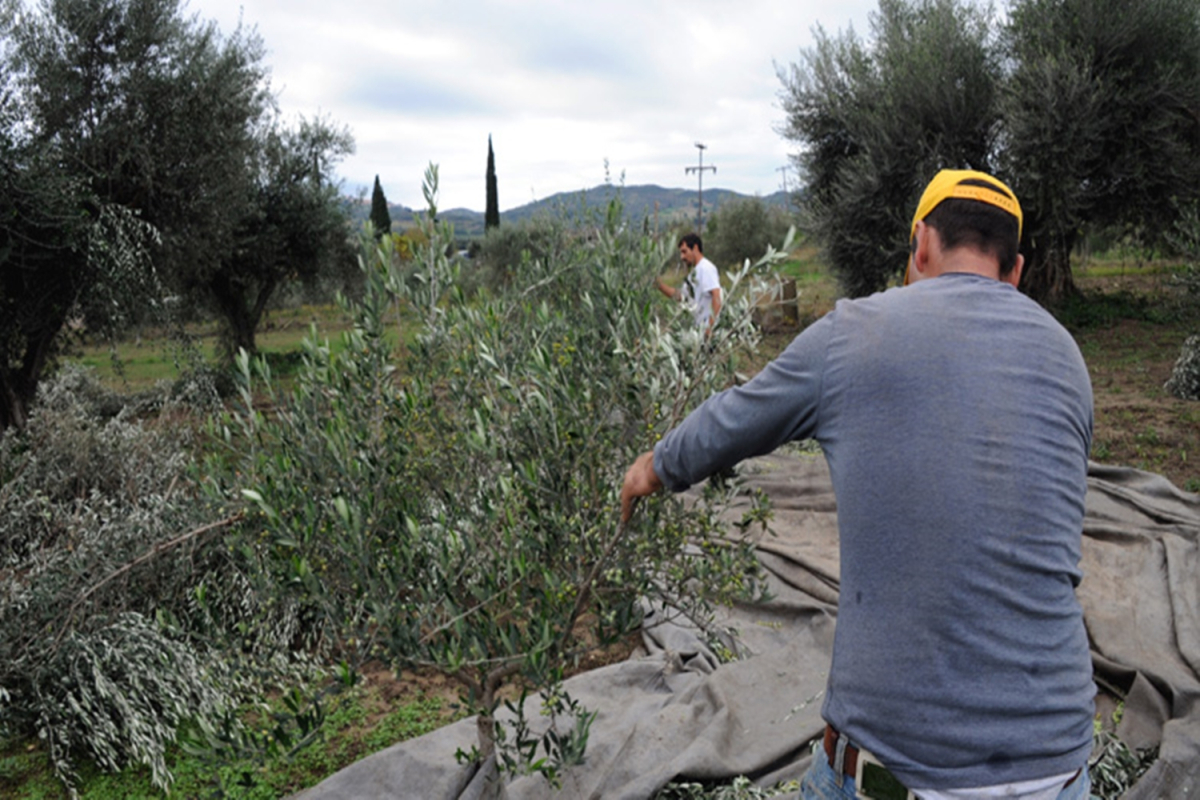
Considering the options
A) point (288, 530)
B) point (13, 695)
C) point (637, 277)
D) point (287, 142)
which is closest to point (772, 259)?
point (637, 277)

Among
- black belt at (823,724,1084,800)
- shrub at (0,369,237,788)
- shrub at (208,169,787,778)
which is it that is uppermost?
shrub at (208,169,787,778)

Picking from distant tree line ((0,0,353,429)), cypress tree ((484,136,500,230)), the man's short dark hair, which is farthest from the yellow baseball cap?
cypress tree ((484,136,500,230))

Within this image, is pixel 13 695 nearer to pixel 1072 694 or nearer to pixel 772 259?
pixel 772 259

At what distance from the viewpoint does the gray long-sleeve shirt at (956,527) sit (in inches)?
71.9

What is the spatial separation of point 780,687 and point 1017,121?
1416cm

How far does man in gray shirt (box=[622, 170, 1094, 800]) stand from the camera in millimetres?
1828

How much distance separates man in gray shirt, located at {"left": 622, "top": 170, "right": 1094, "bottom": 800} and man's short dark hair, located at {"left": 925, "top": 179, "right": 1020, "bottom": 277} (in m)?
0.05

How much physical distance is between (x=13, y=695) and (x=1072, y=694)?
519 centimetres

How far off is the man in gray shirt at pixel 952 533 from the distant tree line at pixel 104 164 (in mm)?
8167

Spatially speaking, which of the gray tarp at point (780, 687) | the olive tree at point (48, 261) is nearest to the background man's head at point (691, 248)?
the gray tarp at point (780, 687)

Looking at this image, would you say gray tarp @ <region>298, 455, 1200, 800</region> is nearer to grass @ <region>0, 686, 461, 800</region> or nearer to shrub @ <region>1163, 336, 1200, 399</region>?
grass @ <region>0, 686, 461, 800</region>

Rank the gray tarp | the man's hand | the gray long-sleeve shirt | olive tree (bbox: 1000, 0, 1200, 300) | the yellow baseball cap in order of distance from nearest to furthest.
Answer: the gray long-sleeve shirt
the yellow baseball cap
the man's hand
the gray tarp
olive tree (bbox: 1000, 0, 1200, 300)

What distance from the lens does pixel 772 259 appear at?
2910mm

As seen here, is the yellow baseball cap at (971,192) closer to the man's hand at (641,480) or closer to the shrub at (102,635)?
the man's hand at (641,480)
